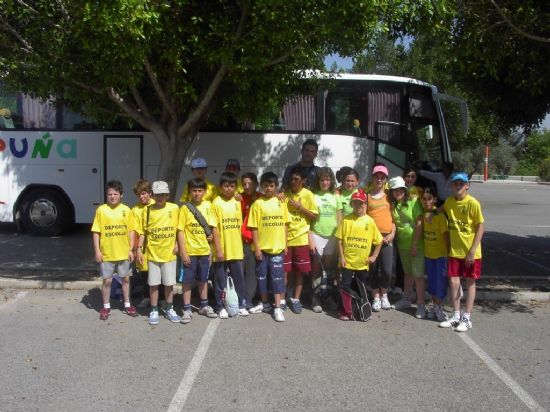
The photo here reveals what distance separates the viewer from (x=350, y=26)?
6.17 meters

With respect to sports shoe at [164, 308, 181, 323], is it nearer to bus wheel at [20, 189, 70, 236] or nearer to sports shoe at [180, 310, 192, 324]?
sports shoe at [180, 310, 192, 324]

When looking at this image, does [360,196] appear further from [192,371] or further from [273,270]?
[192,371]

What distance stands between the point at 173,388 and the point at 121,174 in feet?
23.9

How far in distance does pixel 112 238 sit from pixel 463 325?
3862 millimetres

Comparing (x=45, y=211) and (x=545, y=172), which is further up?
(x=545, y=172)

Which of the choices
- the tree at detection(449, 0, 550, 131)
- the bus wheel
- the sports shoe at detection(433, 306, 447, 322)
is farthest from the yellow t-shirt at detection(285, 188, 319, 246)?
the bus wheel

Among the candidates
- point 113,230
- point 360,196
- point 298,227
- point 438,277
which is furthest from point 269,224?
point 438,277

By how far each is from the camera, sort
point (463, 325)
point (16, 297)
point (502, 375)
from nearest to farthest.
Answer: point (502, 375), point (463, 325), point (16, 297)

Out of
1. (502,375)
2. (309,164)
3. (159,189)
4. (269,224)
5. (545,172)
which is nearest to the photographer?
(502,375)

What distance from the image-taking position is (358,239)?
5934 mm

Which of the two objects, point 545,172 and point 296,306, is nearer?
point 296,306

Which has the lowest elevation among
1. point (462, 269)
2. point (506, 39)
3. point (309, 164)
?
point (462, 269)

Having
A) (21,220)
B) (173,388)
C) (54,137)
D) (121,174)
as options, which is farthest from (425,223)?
(21,220)

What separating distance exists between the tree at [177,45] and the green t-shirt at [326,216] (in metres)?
1.71
